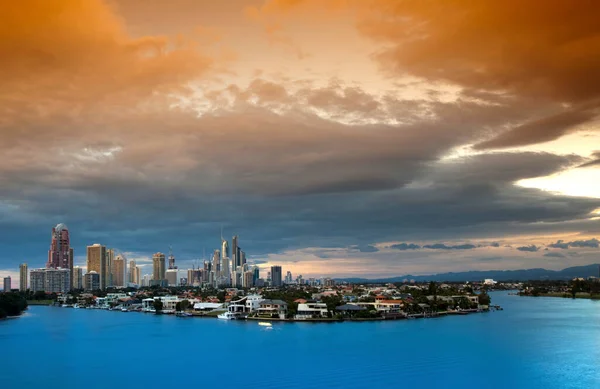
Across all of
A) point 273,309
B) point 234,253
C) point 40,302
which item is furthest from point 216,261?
point 273,309

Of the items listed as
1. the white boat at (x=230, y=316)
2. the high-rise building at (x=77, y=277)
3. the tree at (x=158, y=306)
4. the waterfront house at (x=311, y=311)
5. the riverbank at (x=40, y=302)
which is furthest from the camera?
the high-rise building at (x=77, y=277)

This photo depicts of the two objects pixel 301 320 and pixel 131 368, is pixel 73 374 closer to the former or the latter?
pixel 131 368

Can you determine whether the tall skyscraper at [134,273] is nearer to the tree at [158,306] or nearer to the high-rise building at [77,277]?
the high-rise building at [77,277]

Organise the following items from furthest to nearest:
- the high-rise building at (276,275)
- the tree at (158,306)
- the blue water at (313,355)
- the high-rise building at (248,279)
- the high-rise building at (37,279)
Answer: the high-rise building at (276,275) → the high-rise building at (248,279) → the high-rise building at (37,279) → the tree at (158,306) → the blue water at (313,355)

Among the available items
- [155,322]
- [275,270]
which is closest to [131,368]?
[155,322]

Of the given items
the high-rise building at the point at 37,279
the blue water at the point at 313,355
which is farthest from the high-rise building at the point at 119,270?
the blue water at the point at 313,355

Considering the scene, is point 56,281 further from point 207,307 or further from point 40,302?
point 207,307
